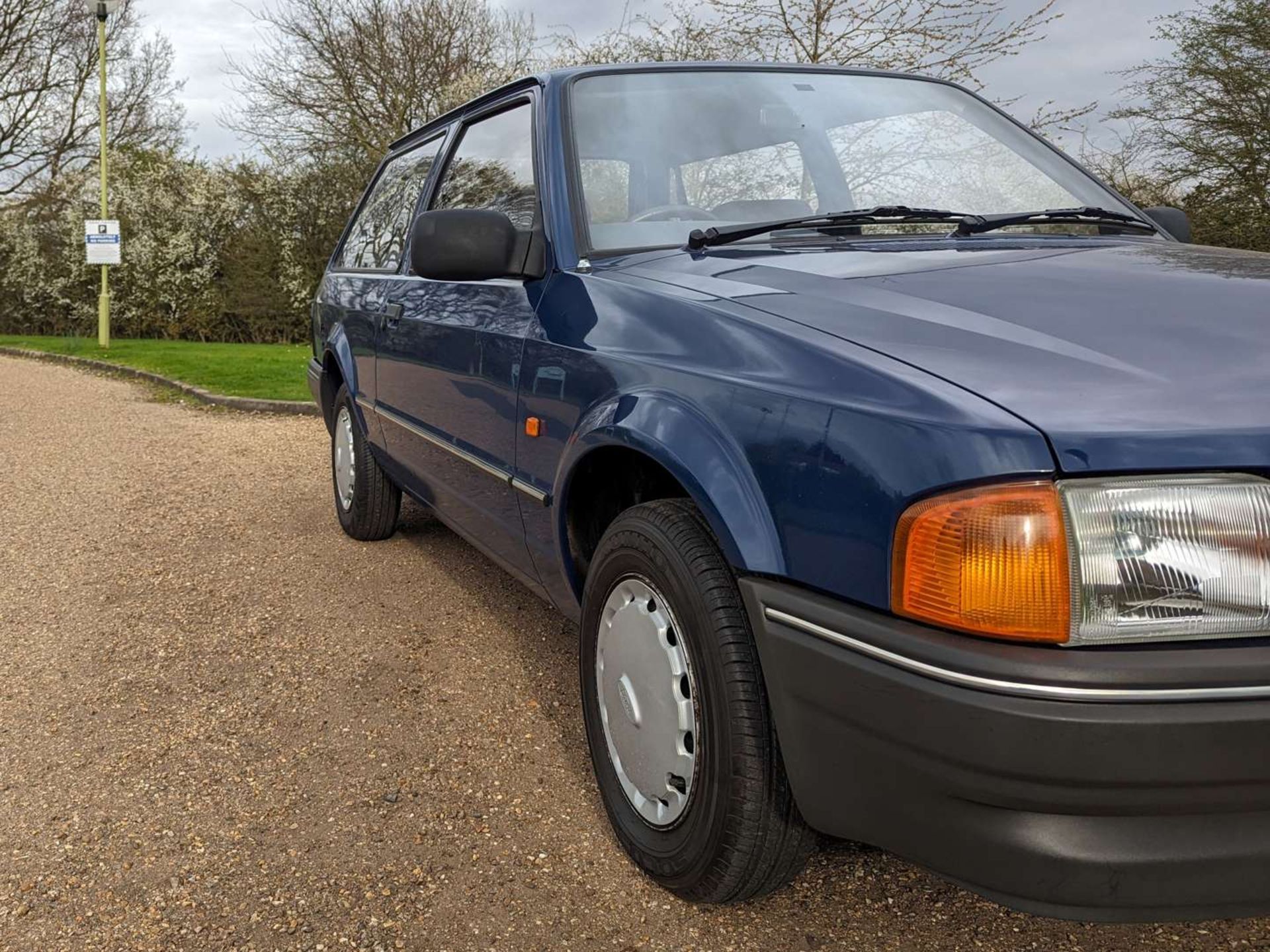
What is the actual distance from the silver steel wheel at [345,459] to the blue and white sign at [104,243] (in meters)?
14.3

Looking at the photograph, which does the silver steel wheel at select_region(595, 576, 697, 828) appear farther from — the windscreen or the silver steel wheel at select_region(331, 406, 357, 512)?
the silver steel wheel at select_region(331, 406, 357, 512)

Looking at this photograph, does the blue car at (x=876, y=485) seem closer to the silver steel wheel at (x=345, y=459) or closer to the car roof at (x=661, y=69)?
the car roof at (x=661, y=69)

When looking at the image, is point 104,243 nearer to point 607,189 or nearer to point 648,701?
point 607,189

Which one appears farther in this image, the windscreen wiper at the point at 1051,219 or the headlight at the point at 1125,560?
the windscreen wiper at the point at 1051,219

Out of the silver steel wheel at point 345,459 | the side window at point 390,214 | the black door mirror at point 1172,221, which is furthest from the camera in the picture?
the silver steel wheel at point 345,459

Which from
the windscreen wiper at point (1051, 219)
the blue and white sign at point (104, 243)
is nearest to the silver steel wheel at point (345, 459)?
the windscreen wiper at point (1051, 219)

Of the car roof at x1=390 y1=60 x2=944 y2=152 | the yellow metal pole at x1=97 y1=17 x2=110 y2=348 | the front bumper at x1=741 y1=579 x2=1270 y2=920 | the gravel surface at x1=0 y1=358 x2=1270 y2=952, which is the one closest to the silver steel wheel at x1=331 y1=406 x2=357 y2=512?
the gravel surface at x1=0 y1=358 x2=1270 y2=952

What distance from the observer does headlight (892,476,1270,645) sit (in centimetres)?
148

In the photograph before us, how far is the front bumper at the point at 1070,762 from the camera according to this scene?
145 centimetres

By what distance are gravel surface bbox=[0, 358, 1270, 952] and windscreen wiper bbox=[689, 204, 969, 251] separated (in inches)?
56.0

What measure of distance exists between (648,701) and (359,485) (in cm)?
311

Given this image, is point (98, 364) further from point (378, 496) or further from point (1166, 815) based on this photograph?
point (1166, 815)

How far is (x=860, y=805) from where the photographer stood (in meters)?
1.73

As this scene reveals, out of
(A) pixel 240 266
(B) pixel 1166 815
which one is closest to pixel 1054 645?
(B) pixel 1166 815
